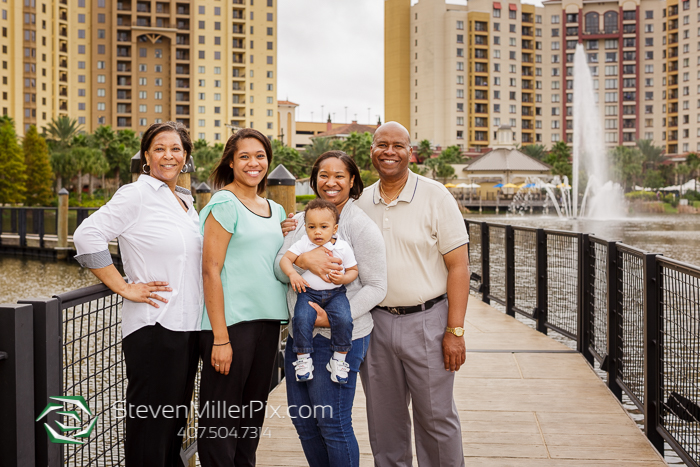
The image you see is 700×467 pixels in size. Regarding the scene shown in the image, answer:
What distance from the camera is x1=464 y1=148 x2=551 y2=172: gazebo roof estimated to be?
69438mm

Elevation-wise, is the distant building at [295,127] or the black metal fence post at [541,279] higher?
the distant building at [295,127]

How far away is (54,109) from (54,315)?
289 feet

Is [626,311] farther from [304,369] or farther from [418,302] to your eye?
[304,369]

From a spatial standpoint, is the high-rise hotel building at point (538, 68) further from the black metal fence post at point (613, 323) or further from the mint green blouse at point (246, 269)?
the mint green blouse at point (246, 269)

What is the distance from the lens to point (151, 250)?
9.36ft

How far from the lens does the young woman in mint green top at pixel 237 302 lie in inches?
112

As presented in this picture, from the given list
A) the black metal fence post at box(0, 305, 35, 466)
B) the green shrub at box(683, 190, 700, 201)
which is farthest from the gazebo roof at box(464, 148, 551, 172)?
the black metal fence post at box(0, 305, 35, 466)

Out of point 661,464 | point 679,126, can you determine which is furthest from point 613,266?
point 679,126

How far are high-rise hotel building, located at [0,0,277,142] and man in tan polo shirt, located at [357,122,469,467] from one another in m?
81.6

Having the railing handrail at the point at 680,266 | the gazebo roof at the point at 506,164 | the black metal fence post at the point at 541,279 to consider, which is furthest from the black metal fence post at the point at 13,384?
the gazebo roof at the point at 506,164

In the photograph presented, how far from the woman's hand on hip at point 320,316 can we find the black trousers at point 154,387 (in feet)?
1.95

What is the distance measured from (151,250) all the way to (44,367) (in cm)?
64

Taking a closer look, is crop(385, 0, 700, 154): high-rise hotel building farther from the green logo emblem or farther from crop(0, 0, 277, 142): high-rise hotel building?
the green logo emblem

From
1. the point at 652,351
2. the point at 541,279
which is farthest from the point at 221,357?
the point at 541,279
